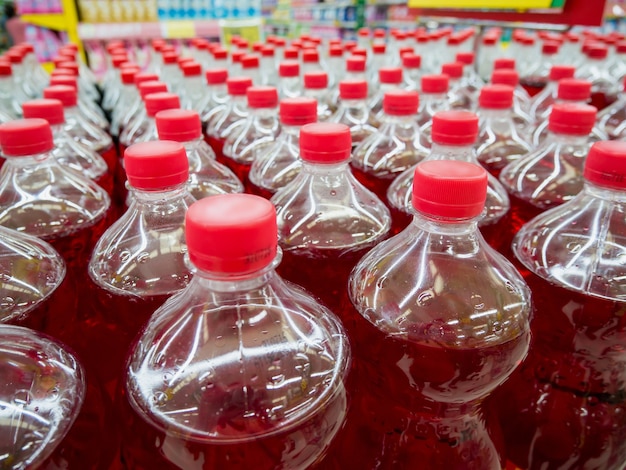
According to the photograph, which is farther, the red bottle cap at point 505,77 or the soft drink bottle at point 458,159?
the red bottle cap at point 505,77

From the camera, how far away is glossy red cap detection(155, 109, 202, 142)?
0.91 m

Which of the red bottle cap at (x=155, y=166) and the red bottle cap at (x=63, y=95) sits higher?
the red bottle cap at (x=155, y=166)

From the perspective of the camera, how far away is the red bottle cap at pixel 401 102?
1097mm

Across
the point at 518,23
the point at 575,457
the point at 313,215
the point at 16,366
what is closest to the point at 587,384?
the point at 575,457

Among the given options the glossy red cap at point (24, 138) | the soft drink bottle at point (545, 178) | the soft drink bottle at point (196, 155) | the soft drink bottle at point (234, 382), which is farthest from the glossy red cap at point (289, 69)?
the soft drink bottle at point (234, 382)

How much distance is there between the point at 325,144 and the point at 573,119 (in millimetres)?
506

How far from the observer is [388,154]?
1.22 meters

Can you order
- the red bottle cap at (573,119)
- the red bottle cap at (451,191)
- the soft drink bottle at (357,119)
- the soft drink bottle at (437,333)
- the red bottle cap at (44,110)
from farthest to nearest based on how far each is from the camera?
the soft drink bottle at (357,119), the red bottle cap at (44,110), the red bottle cap at (573,119), the soft drink bottle at (437,333), the red bottle cap at (451,191)

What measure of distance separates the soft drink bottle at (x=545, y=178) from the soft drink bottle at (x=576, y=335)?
0.21 metres

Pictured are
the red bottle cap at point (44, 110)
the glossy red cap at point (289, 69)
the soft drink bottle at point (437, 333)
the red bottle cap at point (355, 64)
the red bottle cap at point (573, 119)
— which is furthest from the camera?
the red bottle cap at point (355, 64)

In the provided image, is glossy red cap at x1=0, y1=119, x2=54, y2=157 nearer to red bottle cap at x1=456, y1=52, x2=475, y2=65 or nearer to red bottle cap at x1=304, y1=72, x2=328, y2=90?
red bottle cap at x1=304, y1=72, x2=328, y2=90

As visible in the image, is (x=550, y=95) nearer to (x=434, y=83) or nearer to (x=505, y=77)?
(x=505, y=77)

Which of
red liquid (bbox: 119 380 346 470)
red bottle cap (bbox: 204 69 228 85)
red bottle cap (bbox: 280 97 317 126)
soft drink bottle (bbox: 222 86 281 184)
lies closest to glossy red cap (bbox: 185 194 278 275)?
red liquid (bbox: 119 380 346 470)

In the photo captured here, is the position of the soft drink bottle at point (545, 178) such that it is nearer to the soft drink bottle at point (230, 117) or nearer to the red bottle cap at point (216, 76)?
the soft drink bottle at point (230, 117)
